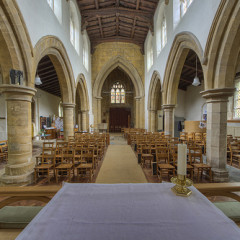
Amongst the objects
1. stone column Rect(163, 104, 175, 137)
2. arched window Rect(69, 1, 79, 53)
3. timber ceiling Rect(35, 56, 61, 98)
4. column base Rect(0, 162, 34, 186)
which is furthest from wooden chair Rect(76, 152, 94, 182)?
arched window Rect(69, 1, 79, 53)

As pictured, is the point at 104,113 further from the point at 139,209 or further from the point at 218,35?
the point at 139,209

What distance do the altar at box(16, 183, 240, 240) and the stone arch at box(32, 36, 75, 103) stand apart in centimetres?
458

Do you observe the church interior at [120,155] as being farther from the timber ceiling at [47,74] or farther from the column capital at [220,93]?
the timber ceiling at [47,74]

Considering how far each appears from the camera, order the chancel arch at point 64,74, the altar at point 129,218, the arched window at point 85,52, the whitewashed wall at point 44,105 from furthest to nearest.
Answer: the whitewashed wall at point 44,105 < the arched window at point 85,52 < the chancel arch at point 64,74 < the altar at point 129,218

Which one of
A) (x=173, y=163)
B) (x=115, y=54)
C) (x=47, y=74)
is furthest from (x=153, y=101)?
(x=173, y=163)

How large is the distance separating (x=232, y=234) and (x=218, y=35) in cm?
492

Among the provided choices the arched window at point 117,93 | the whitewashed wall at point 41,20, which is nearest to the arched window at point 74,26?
the whitewashed wall at point 41,20

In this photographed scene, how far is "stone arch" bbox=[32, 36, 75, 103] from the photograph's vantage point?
16.4 ft

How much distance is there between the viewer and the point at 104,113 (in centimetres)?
2023

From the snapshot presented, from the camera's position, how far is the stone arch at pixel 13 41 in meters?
3.63

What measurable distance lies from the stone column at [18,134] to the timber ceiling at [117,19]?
9.01 meters

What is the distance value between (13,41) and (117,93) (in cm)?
1667

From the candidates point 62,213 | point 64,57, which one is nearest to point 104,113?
point 64,57

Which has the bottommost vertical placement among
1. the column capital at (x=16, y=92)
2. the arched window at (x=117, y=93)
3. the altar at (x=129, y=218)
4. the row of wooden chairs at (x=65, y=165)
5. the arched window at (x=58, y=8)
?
the row of wooden chairs at (x=65, y=165)
